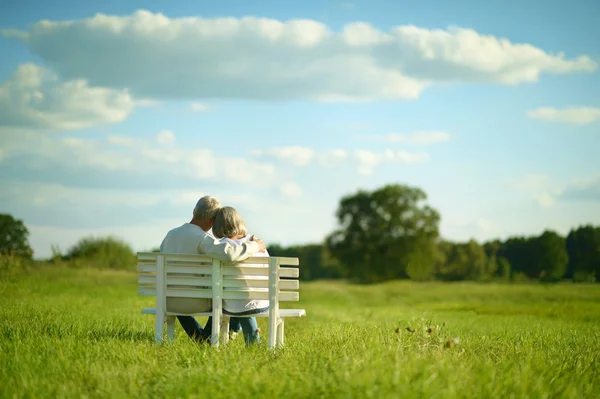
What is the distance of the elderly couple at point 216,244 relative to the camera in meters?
7.80

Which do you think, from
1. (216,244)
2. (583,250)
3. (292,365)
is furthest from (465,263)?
(292,365)

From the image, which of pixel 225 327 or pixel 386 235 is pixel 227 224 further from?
pixel 386 235

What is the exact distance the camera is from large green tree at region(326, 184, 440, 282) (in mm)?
57125

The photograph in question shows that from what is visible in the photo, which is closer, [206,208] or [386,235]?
[206,208]

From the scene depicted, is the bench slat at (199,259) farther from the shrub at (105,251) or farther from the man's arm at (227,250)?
the shrub at (105,251)

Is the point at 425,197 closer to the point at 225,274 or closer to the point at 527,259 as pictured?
the point at 527,259

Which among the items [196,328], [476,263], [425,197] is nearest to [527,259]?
[476,263]

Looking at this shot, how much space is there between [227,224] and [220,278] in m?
0.72

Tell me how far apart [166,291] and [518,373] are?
4.51 meters

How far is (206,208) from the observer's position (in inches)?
332


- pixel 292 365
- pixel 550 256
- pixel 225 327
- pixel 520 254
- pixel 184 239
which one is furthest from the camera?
pixel 520 254

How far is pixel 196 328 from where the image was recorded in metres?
8.84

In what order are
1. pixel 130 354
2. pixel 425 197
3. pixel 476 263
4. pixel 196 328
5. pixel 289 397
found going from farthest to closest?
pixel 476 263, pixel 425 197, pixel 196 328, pixel 130 354, pixel 289 397

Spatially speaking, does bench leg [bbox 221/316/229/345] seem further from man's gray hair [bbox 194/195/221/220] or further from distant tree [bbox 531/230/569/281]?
distant tree [bbox 531/230/569/281]
